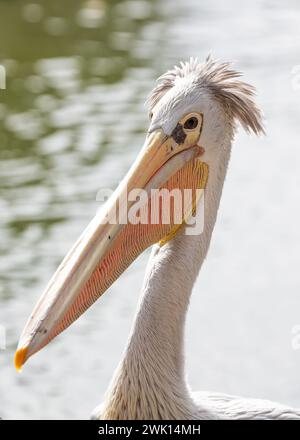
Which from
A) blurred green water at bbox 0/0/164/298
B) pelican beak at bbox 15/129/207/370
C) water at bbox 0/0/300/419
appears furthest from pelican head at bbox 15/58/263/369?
blurred green water at bbox 0/0/164/298

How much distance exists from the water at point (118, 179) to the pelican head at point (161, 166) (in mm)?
1884

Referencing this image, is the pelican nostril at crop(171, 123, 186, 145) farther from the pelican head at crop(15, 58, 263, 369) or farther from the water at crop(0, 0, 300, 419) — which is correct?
the water at crop(0, 0, 300, 419)

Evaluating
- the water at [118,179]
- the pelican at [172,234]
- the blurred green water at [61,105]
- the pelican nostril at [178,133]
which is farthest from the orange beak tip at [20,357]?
the blurred green water at [61,105]

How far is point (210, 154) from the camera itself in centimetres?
446

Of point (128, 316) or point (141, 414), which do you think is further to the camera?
point (128, 316)

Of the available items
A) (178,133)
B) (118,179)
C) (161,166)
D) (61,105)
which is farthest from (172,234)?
(61,105)

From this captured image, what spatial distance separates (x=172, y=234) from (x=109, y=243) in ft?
1.06

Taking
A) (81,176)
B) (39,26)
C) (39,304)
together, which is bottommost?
(39,304)

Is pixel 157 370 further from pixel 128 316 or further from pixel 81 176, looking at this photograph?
pixel 81 176

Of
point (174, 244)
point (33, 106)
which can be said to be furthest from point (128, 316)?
point (33, 106)

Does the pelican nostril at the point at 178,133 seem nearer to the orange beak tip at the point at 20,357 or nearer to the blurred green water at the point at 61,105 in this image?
the orange beak tip at the point at 20,357

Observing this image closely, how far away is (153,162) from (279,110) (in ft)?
19.6

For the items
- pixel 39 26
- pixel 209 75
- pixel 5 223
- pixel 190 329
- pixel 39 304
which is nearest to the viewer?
pixel 39 304

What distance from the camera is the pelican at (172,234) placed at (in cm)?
435
